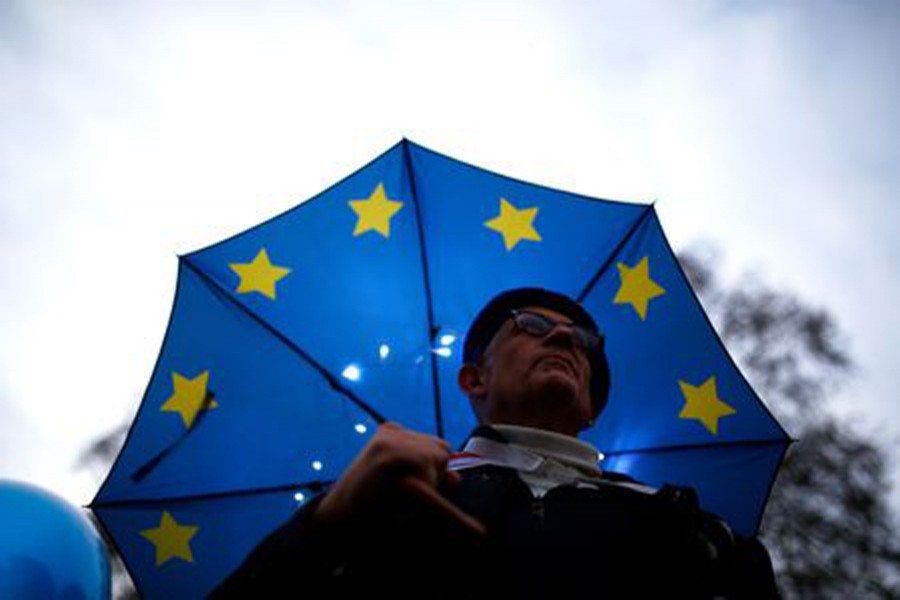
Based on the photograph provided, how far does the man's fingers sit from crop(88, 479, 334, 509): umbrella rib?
1886 millimetres

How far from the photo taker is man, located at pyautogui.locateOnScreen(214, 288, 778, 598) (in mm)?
1234

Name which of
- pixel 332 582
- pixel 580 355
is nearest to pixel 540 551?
pixel 332 582

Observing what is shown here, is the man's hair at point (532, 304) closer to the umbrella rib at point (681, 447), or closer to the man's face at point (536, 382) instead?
the man's face at point (536, 382)

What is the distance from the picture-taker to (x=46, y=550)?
8.45ft

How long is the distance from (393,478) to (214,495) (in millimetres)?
2051

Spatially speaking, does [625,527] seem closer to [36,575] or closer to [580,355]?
[580,355]

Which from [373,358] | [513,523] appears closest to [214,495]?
[373,358]

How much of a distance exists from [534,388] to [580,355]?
11.1 inches

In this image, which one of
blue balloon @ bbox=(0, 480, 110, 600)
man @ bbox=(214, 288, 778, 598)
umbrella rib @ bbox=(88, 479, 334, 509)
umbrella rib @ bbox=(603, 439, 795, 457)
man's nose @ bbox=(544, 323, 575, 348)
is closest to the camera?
man @ bbox=(214, 288, 778, 598)

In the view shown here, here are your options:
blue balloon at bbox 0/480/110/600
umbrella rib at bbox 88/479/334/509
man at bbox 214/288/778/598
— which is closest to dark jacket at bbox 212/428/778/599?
man at bbox 214/288/778/598

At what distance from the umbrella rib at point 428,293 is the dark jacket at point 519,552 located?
3.86 ft

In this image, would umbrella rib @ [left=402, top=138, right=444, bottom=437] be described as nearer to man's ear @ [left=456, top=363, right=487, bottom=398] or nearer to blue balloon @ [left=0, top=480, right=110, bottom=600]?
man's ear @ [left=456, top=363, right=487, bottom=398]

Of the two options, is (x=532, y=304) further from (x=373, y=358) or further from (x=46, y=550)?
(x=46, y=550)

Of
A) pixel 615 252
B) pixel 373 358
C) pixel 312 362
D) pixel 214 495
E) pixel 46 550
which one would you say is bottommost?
pixel 46 550
